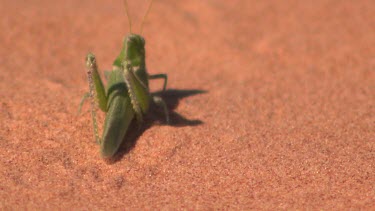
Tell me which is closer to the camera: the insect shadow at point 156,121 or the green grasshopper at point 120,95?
the green grasshopper at point 120,95

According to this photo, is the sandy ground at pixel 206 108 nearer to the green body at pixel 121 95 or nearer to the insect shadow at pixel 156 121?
the insect shadow at pixel 156 121

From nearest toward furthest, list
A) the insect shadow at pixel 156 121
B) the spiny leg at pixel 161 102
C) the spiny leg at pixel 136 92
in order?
1. the spiny leg at pixel 136 92
2. the insect shadow at pixel 156 121
3. the spiny leg at pixel 161 102

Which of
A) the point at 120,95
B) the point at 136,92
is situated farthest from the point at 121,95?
the point at 136,92

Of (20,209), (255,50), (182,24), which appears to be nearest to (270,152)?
(20,209)

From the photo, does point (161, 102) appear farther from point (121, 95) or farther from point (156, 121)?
point (121, 95)

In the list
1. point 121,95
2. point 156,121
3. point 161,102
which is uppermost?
point 121,95

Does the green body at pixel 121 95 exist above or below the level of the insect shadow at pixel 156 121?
above

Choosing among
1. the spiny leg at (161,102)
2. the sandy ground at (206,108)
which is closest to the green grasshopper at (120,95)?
the spiny leg at (161,102)

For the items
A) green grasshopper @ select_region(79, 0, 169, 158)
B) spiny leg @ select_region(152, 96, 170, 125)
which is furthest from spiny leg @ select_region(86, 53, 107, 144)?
spiny leg @ select_region(152, 96, 170, 125)

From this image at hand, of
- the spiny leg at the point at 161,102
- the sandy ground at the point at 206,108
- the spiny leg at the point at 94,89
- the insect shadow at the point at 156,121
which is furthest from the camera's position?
the spiny leg at the point at 161,102
